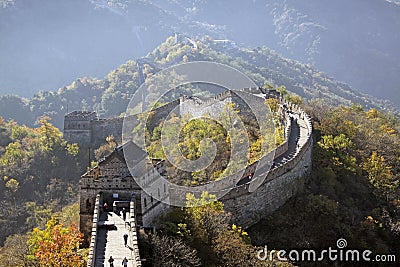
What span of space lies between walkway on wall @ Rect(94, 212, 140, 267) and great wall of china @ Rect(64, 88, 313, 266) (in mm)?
55

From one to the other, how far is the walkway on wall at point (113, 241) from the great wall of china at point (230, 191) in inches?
2.2

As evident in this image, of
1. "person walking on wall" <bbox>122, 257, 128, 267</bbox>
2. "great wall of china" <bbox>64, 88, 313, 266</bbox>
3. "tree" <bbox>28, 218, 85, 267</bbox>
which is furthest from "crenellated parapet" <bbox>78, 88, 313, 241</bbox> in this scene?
"person walking on wall" <bbox>122, 257, 128, 267</bbox>

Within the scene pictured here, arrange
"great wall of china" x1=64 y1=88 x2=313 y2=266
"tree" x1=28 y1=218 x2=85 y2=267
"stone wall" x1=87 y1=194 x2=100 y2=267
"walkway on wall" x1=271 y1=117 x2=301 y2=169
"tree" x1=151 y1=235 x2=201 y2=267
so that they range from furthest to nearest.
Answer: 1. "walkway on wall" x1=271 y1=117 x2=301 y2=169
2. "great wall of china" x1=64 y1=88 x2=313 y2=266
3. "tree" x1=28 y1=218 x2=85 y2=267
4. "tree" x1=151 y1=235 x2=201 y2=267
5. "stone wall" x1=87 y1=194 x2=100 y2=267

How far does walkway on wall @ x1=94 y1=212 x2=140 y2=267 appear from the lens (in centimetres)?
1711

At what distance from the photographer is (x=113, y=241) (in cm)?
1845

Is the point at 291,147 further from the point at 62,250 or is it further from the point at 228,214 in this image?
the point at 62,250

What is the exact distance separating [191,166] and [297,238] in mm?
10636

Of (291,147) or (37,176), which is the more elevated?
(37,176)

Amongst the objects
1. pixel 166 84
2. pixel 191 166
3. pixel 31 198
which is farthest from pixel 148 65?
pixel 191 166

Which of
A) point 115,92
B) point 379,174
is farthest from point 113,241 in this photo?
point 115,92

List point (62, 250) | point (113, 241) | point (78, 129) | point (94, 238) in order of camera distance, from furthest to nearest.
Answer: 1. point (78, 129)
2. point (62, 250)
3. point (113, 241)
4. point (94, 238)

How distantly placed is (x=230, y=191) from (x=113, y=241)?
913cm

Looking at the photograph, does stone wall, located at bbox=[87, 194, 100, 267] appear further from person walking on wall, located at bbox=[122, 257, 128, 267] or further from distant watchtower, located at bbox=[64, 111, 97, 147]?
distant watchtower, located at bbox=[64, 111, 97, 147]

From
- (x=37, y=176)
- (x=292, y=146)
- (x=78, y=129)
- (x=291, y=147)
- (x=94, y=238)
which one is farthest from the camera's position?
(x=78, y=129)
